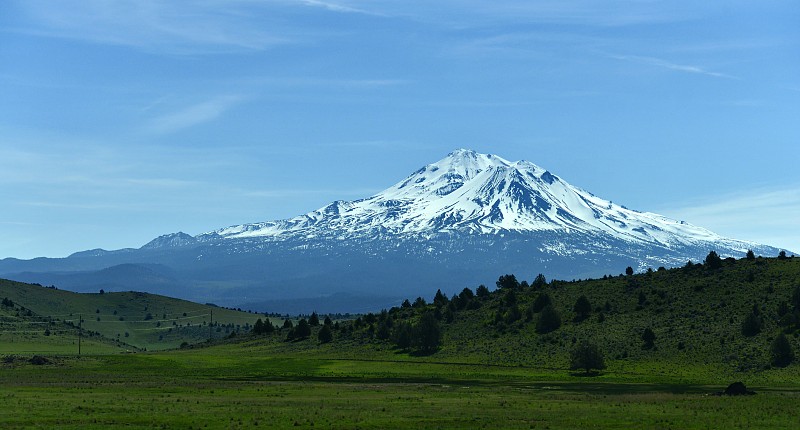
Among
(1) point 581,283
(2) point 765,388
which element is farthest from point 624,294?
(2) point 765,388

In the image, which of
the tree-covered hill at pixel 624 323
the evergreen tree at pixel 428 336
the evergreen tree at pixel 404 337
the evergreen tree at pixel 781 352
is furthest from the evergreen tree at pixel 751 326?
the evergreen tree at pixel 404 337

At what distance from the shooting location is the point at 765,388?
8794cm

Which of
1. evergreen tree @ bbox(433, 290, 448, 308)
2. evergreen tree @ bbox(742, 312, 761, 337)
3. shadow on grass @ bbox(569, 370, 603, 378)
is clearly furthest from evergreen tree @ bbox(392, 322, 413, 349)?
evergreen tree @ bbox(742, 312, 761, 337)

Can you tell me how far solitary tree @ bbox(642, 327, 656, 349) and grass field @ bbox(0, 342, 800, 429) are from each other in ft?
52.4

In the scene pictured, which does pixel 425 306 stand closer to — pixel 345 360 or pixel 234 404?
pixel 345 360

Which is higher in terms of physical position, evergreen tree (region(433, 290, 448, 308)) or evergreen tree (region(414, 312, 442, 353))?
evergreen tree (region(433, 290, 448, 308))

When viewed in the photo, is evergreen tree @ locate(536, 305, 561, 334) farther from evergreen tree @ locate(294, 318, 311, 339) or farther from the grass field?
Answer: evergreen tree @ locate(294, 318, 311, 339)

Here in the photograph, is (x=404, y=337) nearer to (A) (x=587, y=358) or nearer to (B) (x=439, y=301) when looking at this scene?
(B) (x=439, y=301)

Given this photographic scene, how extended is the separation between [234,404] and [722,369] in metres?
59.9

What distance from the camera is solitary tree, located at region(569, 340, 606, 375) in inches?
4382

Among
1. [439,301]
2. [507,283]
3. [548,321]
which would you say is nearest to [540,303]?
[548,321]

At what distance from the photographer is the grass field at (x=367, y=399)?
59.7m

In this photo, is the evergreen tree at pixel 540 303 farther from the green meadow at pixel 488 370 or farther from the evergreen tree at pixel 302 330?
the evergreen tree at pixel 302 330

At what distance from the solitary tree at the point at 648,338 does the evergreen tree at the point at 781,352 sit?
1753cm
